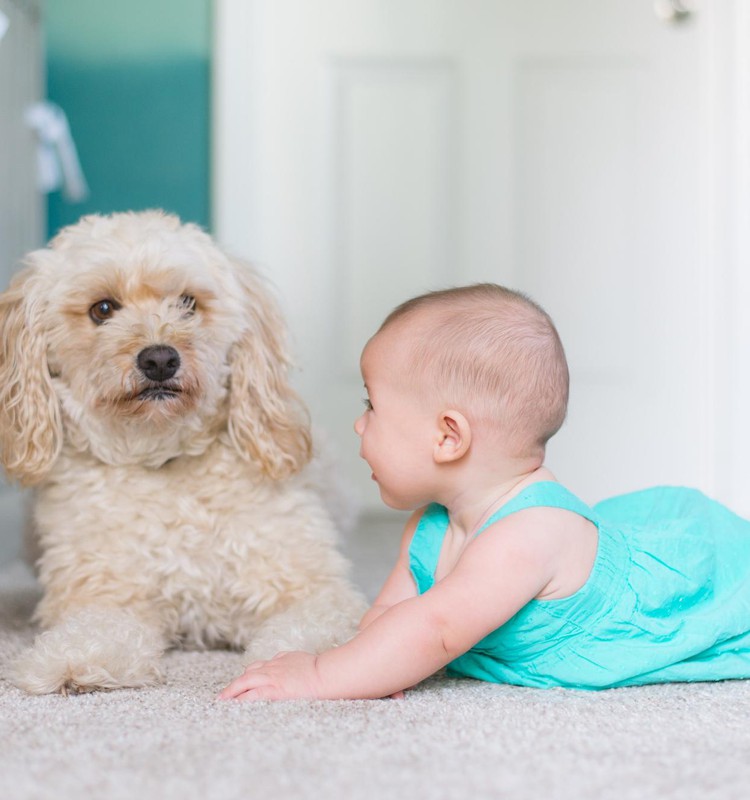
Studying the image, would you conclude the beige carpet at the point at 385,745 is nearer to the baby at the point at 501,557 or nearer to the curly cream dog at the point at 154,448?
the baby at the point at 501,557

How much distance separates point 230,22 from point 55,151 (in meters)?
0.85

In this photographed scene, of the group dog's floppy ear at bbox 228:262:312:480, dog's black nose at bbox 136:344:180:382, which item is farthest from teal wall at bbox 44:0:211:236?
dog's black nose at bbox 136:344:180:382

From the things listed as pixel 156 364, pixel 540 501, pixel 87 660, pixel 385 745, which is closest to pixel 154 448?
pixel 156 364

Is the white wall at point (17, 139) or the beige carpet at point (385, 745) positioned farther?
the white wall at point (17, 139)

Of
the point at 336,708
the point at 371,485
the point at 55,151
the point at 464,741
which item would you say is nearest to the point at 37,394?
the point at 336,708

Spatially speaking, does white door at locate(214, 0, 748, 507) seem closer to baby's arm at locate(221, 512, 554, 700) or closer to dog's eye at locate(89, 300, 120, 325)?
dog's eye at locate(89, 300, 120, 325)

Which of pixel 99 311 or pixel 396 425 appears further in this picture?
pixel 99 311

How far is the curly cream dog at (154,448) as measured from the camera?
150cm

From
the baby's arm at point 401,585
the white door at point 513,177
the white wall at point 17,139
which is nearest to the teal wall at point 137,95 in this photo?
the white wall at point 17,139

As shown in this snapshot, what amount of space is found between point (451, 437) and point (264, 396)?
43cm

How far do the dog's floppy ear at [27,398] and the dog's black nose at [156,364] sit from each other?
0.60 feet

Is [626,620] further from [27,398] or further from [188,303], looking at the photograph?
[27,398]

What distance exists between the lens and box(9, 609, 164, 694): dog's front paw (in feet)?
4.04

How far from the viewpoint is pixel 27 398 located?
1.55 metres
